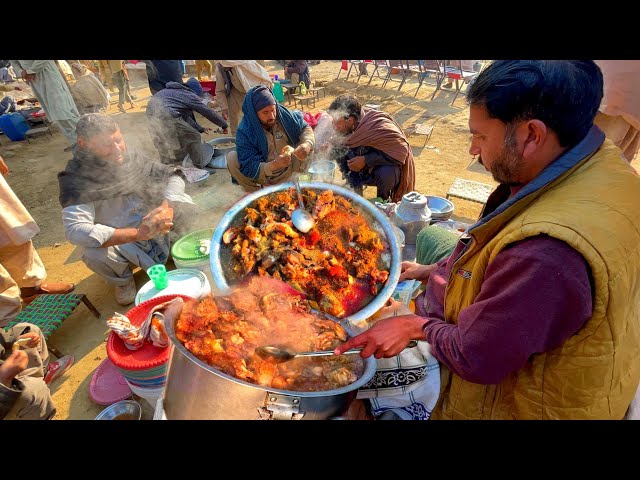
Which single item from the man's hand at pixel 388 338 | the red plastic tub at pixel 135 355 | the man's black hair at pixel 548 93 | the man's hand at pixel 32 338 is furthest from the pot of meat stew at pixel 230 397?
the man's hand at pixel 32 338

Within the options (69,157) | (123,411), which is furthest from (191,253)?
(69,157)

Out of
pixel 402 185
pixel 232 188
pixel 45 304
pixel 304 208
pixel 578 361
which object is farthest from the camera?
pixel 232 188

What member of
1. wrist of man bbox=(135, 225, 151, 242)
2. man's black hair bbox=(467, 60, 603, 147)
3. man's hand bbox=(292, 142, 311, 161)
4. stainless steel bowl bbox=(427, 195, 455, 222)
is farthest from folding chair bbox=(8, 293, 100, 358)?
stainless steel bowl bbox=(427, 195, 455, 222)

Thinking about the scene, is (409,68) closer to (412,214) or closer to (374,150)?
(374,150)

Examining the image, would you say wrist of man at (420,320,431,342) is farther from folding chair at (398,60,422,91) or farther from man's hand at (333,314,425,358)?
folding chair at (398,60,422,91)

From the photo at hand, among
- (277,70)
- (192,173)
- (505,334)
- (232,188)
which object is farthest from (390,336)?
(277,70)

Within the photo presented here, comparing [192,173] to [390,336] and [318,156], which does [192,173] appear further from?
[390,336]

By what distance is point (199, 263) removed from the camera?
4262 mm

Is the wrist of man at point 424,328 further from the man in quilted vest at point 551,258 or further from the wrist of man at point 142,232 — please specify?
the wrist of man at point 142,232

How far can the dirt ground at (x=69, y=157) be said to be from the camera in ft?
13.2

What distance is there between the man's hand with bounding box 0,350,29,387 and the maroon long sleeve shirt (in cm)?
358

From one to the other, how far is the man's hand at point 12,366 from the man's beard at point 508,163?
4038 millimetres

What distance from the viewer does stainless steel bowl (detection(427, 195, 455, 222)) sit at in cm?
502

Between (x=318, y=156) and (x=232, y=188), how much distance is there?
2.11m
